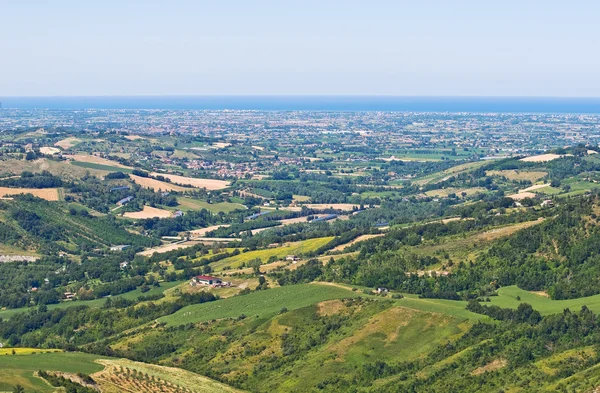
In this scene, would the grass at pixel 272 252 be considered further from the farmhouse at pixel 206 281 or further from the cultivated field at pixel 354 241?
the farmhouse at pixel 206 281

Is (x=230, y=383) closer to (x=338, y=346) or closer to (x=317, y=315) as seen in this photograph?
(x=338, y=346)

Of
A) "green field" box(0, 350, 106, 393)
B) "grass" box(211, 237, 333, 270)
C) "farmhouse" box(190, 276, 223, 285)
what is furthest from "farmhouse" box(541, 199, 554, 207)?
"green field" box(0, 350, 106, 393)

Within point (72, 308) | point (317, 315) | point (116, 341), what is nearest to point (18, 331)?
point (72, 308)

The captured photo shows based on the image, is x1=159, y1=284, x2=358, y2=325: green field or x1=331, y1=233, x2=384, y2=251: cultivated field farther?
x1=331, y1=233, x2=384, y2=251: cultivated field

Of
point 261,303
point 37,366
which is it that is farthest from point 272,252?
point 37,366

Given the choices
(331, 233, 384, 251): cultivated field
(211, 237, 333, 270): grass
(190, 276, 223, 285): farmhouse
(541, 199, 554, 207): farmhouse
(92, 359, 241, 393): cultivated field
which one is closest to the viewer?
(92, 359, 241, 393): cultivated field

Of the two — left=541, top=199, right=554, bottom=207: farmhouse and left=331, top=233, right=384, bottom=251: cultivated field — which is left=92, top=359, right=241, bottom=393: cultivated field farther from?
left=541, top=199, right=554, bottom=207: farmhouse

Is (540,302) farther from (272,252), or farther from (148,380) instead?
(272,252)
